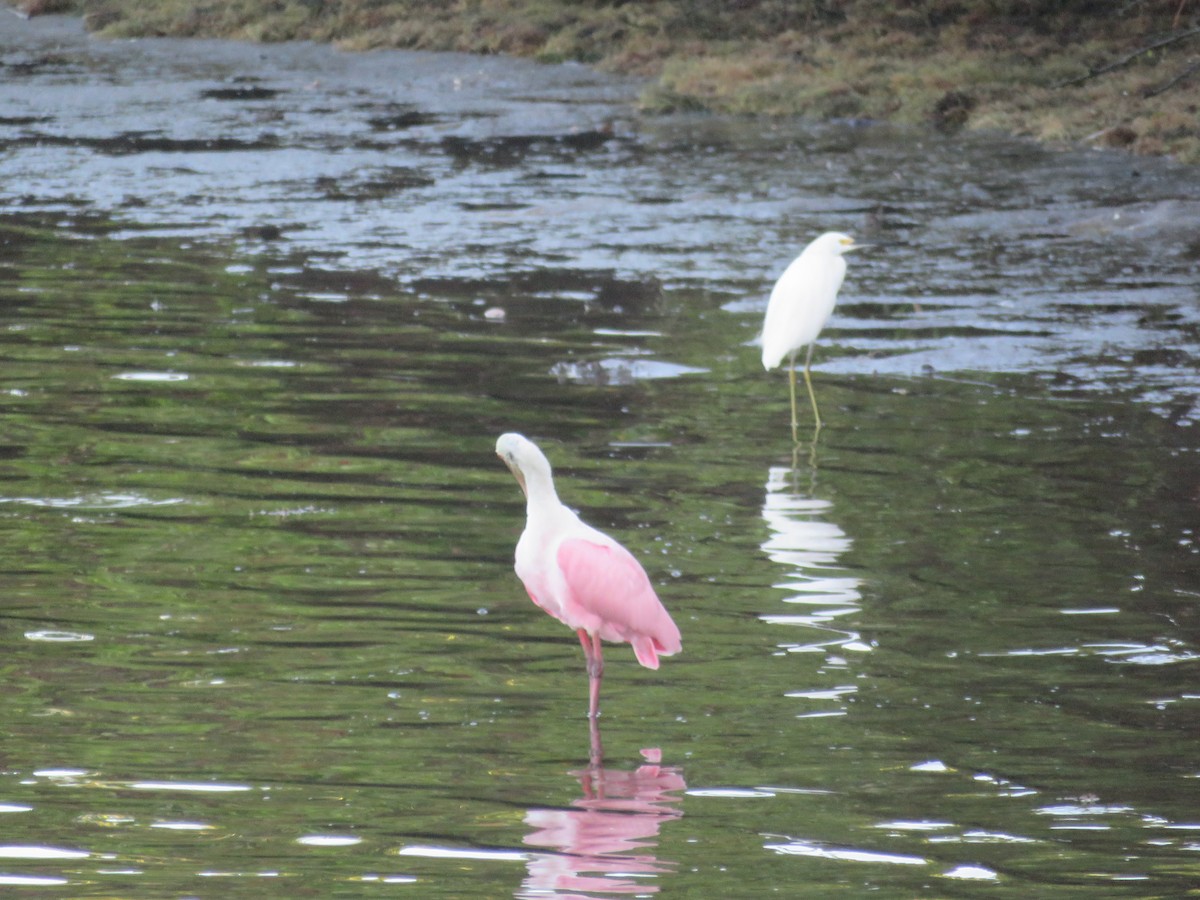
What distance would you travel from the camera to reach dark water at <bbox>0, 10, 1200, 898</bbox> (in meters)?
4.79

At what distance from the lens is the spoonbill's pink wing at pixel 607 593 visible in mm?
5438

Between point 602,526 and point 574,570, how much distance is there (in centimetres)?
235

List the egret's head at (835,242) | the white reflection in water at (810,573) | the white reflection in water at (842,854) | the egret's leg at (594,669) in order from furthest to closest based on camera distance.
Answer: the egret's head at (835,242) → the white reflection in water at (810,573) → the egret's leg at (594,669) → the white reflection in water at (842,854)

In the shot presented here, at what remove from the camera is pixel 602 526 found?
7.77 metres

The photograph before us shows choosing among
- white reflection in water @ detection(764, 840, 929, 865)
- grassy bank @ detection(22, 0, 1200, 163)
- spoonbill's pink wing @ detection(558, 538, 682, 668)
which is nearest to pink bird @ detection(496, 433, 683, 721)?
spoonbill's pink wing @ detection(558, 538, 682, 668)

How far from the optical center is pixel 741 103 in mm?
27406

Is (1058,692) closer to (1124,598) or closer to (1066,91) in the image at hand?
(1124,598)

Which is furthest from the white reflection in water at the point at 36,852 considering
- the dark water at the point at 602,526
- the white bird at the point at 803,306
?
the white bird at the point at 803,306

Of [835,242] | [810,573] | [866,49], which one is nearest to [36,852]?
[810,573]

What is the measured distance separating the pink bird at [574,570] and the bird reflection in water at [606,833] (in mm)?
374

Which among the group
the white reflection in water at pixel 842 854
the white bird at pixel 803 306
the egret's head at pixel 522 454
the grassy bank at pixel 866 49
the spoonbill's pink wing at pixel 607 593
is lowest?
the white reflection in water at pixel 842 854

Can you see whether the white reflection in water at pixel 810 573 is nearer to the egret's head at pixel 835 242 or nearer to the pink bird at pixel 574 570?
the pink bird at pixel 574 570

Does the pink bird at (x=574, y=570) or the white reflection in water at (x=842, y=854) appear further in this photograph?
the pink bird at (x=574, y=570)

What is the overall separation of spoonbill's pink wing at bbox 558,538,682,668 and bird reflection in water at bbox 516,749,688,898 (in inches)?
14.5
